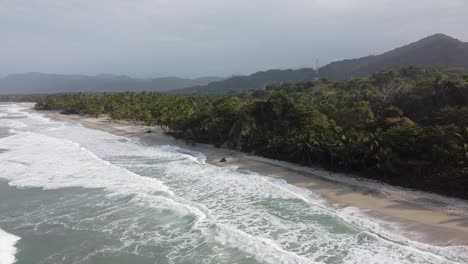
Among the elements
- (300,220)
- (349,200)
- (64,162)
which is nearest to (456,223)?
(349,200)

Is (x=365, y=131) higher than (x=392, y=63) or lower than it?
lower

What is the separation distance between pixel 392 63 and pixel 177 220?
422 feet

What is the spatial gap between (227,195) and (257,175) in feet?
16.3

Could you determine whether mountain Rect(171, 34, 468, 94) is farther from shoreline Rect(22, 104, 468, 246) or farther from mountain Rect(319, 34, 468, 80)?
shoreline Rect(22, 104, 468, 246)

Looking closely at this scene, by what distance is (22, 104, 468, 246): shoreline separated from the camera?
50.3 ft

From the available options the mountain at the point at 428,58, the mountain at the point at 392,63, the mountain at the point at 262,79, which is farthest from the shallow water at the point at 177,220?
the mountain at the point at 262,79

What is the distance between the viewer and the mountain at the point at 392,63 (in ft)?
372

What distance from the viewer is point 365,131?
91.9ft

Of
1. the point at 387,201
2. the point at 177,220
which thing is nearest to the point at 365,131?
the point at 387,201

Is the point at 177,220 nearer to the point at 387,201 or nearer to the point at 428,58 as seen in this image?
the point at 387,201

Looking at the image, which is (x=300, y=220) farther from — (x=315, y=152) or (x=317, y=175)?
(x=315, y=152)

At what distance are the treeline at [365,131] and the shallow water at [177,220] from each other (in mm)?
4776

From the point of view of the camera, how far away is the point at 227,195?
21359mm

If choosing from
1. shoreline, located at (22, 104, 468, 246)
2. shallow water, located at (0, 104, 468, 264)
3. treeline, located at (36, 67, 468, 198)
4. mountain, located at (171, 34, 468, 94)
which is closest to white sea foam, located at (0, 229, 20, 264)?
shallow water, located at (0, 104, 468, 264)
